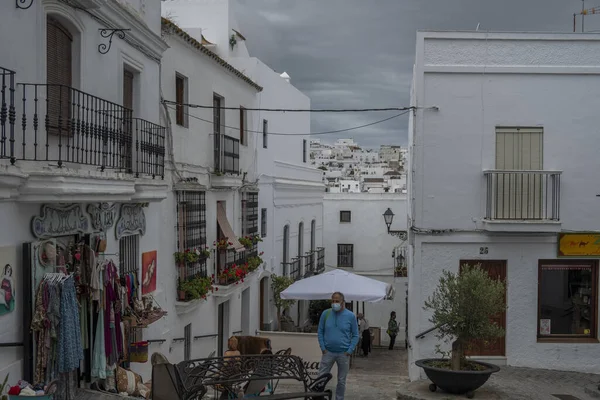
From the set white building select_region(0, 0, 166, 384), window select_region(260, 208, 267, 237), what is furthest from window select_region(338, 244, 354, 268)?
A: white building select_region(0, 0, 166, 384)

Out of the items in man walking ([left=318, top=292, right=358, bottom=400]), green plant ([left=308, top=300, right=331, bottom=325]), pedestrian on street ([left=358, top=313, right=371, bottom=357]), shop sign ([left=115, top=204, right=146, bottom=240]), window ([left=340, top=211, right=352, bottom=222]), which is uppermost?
shop sign ([left=115, top=204, right=146, bottom=240])

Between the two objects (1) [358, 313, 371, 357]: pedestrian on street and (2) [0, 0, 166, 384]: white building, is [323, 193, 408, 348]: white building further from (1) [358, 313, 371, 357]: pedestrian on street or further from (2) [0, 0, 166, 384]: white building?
(2) [0, 0, 166, 384]: white building

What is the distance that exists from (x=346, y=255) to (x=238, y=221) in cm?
1626

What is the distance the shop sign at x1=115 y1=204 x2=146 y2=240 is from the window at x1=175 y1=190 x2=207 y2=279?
2801mm

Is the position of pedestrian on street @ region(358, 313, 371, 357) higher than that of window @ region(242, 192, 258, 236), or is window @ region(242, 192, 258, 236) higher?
window @ region(242, 192, 258, 236)

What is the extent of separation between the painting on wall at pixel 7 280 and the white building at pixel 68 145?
0.03 m

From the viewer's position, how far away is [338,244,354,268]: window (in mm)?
35844

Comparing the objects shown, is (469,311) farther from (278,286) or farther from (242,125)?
(278,286)

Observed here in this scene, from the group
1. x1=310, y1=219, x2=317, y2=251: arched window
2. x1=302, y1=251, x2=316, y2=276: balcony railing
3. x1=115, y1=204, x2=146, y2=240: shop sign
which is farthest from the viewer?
x1=310, y1=219, x2=317, y2=251: arched window

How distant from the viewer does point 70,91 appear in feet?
28.7

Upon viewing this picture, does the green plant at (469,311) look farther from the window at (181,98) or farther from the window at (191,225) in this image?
the window at (181,98)

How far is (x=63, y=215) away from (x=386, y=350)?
1690cm

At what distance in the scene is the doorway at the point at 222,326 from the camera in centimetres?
1939

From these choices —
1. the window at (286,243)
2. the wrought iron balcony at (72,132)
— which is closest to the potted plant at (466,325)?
the wrought iron balcony at (72,132)
